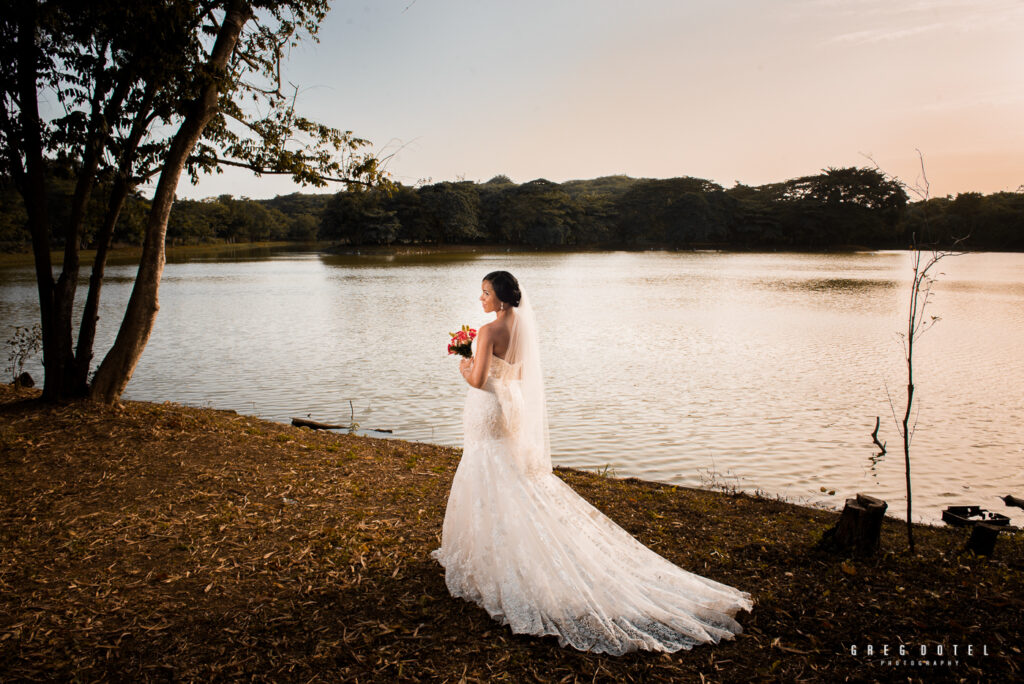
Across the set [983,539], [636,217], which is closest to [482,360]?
[983,539]

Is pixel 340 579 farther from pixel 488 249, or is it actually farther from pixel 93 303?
pixel 488 249

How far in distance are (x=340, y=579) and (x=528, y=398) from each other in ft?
6.07

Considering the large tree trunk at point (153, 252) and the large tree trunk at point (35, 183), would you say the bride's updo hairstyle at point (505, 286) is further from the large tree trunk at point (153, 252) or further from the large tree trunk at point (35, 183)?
the large tree trunk at point (35, 183)

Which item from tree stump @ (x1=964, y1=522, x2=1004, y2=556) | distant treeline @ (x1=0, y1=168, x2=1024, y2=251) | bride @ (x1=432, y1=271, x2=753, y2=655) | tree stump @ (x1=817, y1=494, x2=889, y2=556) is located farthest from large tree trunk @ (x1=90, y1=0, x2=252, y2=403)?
distant treeline @ (x1=0, y1=168, x2=1024, y2=251)

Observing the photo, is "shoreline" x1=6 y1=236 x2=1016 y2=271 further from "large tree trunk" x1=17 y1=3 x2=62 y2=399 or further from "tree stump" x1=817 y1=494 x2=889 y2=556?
"tree stump" x1=817 y1=494 x2=889 y2=556

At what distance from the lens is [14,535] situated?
194 inches

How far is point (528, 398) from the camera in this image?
4422mm

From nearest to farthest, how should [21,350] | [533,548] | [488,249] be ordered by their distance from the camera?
[533,548]
[21,350]
[488,249]

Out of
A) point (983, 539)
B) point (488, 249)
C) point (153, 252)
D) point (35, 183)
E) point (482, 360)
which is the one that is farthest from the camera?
point (488, 249)

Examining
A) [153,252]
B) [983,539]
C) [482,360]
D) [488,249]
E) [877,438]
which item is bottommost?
[877,438]

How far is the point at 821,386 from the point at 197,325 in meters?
19.1

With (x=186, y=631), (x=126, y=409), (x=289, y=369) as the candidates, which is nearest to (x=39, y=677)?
(x=186, y=631)

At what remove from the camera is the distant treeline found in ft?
310

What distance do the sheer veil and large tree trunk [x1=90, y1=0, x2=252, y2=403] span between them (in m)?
5.50
